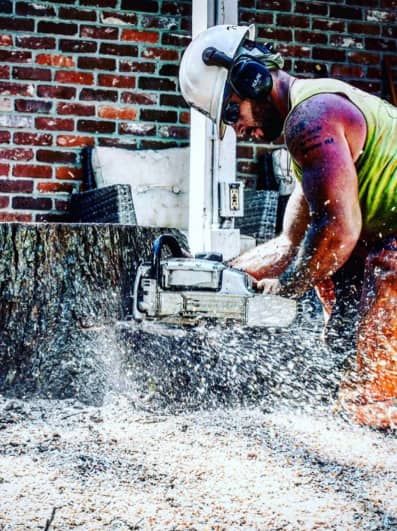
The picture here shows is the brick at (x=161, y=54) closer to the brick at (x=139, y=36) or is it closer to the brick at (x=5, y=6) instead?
the brick at (x=139, y=36)

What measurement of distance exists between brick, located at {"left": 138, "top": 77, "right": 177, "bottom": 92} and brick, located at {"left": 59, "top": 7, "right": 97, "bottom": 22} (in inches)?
18.8

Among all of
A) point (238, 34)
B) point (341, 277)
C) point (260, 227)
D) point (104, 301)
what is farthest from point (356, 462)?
point (260, 227)

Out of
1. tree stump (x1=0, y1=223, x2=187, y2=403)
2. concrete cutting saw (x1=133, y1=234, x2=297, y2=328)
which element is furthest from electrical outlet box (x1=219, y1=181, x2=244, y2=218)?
concrete cutting saw (x1=133, y1=234, x2=297, y2=328)

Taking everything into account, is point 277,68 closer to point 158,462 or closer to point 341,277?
point 341,277

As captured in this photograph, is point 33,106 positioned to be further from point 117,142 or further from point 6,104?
point 117,142

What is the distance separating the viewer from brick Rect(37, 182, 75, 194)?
163 inches

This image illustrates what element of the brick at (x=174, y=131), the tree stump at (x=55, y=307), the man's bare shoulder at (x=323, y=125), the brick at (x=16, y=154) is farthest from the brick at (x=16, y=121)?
the man's bare shoulder at (x=323, y=125)

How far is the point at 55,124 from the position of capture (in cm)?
414

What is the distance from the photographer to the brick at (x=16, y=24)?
4051 millimetres

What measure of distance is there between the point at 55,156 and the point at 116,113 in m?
0.47

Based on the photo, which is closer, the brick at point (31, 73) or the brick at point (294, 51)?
the brick at point (31, 73)

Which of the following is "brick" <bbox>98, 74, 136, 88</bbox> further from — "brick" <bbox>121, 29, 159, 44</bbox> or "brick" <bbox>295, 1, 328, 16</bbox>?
"brick" <bbox>295, 1, 328, 16</bbox>

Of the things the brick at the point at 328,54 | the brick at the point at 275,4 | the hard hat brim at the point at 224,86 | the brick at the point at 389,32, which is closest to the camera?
the hard hat brim at the point at 224,86

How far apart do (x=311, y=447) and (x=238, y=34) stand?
1423 millimetres
